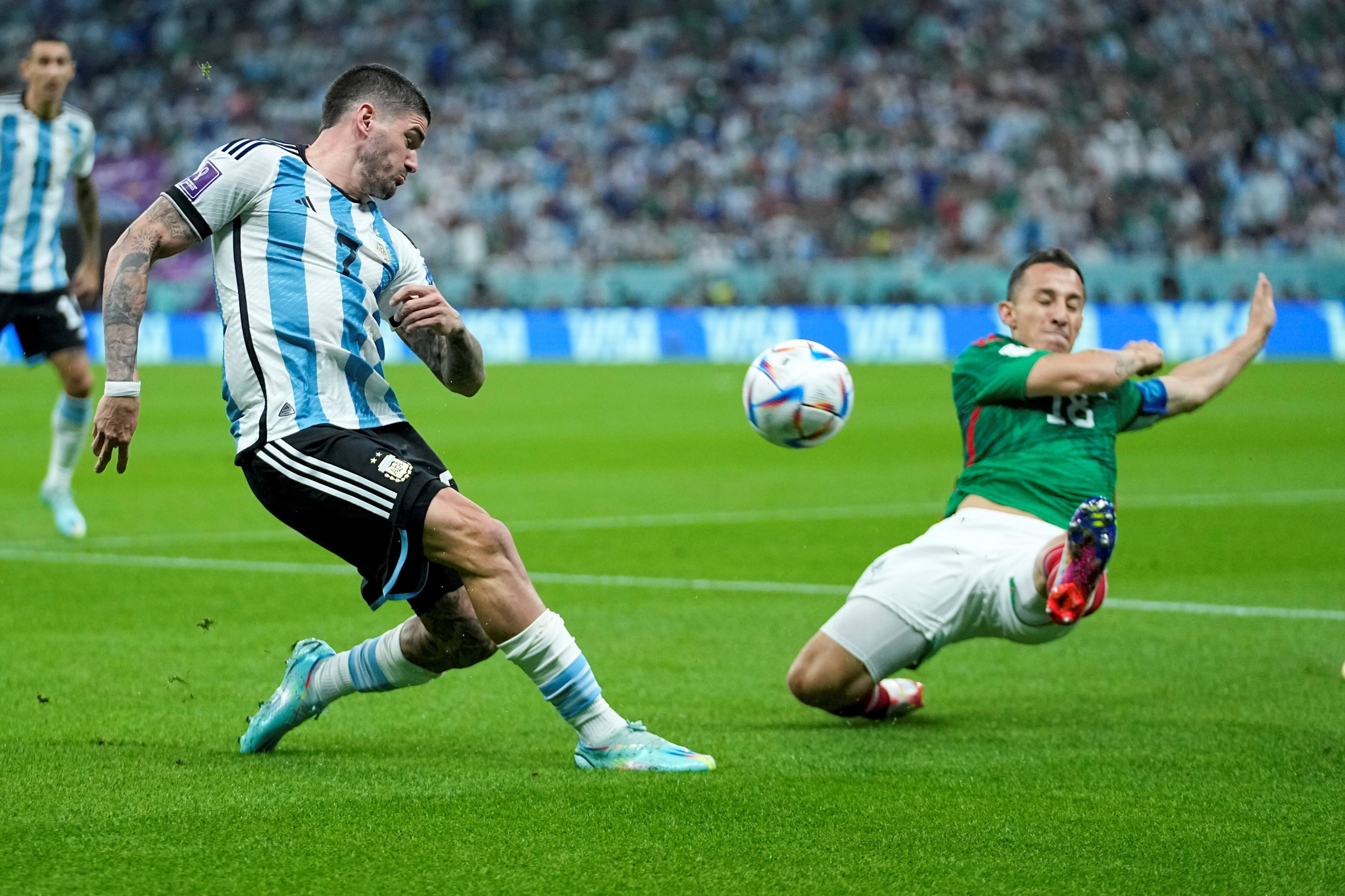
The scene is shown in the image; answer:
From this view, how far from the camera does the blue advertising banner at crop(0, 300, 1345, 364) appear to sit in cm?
2378

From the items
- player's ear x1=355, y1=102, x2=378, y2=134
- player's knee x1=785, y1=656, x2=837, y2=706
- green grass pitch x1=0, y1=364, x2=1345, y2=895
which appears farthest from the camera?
player's knee x1=785, y1=656, x2=837, y2=706

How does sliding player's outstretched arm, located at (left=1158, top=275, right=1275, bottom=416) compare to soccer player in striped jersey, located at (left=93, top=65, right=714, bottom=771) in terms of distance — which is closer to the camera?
soccer player in striped jersey, located at (left=93, top=65, right=714, bottom=771)

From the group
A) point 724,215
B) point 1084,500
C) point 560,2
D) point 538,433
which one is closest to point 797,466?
point 538,433

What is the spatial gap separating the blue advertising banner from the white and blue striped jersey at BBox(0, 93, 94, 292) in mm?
13414

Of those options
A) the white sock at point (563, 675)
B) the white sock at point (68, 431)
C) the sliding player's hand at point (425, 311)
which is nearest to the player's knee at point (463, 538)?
the white sock at point (563, 675)

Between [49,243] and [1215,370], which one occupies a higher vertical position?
[49,243]

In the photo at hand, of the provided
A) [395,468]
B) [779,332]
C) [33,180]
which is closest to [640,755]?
[395,468]

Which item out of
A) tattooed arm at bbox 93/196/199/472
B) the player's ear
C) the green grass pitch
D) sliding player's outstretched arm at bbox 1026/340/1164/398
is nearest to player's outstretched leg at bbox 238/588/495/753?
the green grass pitch

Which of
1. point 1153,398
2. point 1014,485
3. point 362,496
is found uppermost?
point 1153,398

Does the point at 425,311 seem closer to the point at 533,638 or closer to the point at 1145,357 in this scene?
the point at 533,638

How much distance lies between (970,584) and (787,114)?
27.7 metres

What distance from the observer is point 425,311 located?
4168mm

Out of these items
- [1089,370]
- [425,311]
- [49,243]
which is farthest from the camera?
[49,243]

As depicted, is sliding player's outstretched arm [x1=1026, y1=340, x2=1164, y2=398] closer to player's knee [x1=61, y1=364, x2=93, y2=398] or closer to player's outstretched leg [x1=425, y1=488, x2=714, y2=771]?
player's outstretched leg [x1=425, y1=488, x2=714, y2=771]
